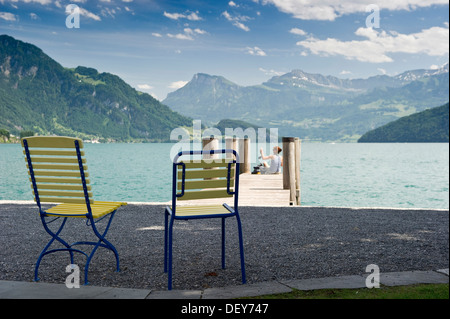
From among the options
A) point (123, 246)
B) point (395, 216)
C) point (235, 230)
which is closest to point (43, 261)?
point (123, 246)

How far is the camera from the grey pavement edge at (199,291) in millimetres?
3688

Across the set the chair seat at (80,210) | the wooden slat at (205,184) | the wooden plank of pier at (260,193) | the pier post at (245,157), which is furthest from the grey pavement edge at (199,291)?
the pier post at (245,157)

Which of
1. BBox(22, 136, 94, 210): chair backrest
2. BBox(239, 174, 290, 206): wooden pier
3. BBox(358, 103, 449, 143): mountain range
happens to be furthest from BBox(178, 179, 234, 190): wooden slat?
BBox(358, 103, 449, 143): mountain range

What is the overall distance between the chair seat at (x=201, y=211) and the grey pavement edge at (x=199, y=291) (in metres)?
0.69

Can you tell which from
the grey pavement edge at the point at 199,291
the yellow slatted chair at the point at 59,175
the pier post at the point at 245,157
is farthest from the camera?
the pier post at the point at 245,157

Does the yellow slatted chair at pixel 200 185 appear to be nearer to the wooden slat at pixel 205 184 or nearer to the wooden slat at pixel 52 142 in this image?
the wooden slat at pixel 205 184

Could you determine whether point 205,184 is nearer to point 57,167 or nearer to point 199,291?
point 199,291

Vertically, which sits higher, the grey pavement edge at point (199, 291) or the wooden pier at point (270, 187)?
the wooden pier at point (270, 187)

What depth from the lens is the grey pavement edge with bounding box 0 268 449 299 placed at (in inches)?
145

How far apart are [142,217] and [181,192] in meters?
4.27

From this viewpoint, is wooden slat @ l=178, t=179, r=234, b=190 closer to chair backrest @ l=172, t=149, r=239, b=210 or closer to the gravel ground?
chair backrest @ l=172, t=149, r=239, b=210

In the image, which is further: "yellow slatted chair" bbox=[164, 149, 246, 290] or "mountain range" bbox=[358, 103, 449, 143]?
"mountain range" bbox=[358, 103, 449, 143]

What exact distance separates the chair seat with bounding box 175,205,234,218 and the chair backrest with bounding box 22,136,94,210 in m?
0.87
